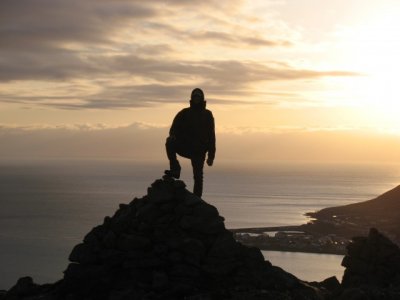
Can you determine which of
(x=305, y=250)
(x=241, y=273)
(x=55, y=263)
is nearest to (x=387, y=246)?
(x=241, y=273)

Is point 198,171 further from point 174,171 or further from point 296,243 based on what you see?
point 296,243

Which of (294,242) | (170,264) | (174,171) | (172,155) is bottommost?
(294,242)

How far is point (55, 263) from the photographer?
112 metres

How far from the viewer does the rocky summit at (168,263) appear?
20.9 m

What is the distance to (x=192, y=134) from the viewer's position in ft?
81.8

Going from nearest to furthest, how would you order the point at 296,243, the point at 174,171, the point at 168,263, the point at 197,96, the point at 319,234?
1. the point at 168,263
2. the point at 174,171
3. the point at 197,96
4. the point at 296,243
5. the point at 319,234

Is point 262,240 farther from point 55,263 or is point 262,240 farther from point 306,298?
point 306,298

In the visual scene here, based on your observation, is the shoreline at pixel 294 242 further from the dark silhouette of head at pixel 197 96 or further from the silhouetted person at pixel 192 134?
the dark silhouette of head at pixel 197 96

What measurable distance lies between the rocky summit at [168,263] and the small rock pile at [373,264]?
2.85 m

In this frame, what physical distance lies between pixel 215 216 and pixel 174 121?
4678 mm

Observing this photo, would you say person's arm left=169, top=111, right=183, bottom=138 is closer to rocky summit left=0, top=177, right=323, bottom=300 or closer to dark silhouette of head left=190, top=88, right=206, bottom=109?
dark silhouette of head left=190, top=88, right=206, bottom=109

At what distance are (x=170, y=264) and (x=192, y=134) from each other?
19.6 ft

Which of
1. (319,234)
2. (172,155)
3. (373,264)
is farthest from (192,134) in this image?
(319,234)

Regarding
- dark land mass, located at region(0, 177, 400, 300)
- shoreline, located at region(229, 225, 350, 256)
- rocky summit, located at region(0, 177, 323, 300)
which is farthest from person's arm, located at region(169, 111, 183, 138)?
shoreline, located at region(229, 225, 350, 256)
